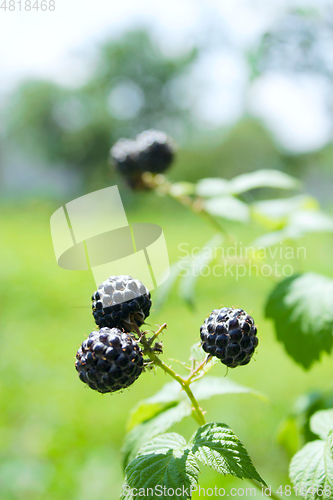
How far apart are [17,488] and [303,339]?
1.77 m

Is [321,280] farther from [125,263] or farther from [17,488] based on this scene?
[17,488]

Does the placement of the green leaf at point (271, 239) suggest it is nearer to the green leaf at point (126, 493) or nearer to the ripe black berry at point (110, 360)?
the ripe black berry at point (110, 360)

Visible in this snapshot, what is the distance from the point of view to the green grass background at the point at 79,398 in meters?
2.06

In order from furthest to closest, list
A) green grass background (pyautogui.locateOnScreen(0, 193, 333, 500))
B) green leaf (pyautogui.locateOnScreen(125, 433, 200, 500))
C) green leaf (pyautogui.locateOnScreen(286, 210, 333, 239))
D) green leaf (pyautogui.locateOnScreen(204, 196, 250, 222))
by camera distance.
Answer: green grass background (pyautogui.locateOnScreen(0, 193, 333, 500)) < green leaf (pyautogui.locateOnScreen(204, 196, 250, 222)) < green leaf (pyautogui.locateOnScreen(286, 210, 333, 239)) < green leaf (pyautogui.locateOnScreen(125, 433, 200, 500))

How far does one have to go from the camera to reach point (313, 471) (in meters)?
0.73

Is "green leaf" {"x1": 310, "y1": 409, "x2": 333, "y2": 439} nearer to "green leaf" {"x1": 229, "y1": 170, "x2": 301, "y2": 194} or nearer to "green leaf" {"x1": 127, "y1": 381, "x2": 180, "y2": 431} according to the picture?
"green leaf" {"x1": 127, "y1": 381, "x2": 180, "y2": 431}

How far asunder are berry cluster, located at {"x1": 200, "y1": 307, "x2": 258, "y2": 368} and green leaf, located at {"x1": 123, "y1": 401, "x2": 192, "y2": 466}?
22 cm

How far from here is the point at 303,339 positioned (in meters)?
1.07

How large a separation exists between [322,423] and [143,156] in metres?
1.26

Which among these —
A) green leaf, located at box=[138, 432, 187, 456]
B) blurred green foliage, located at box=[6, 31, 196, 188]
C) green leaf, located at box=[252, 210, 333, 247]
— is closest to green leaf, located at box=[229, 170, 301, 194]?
green leaf, located at box=[252, 210, 333, 247]

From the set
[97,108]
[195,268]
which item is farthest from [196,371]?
[97,108]

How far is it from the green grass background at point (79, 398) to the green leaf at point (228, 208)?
1.58ft

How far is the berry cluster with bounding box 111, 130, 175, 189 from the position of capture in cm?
178

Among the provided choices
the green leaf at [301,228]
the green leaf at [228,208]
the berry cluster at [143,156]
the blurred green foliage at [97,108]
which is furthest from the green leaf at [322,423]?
the blurred green foliage at [97,108]
